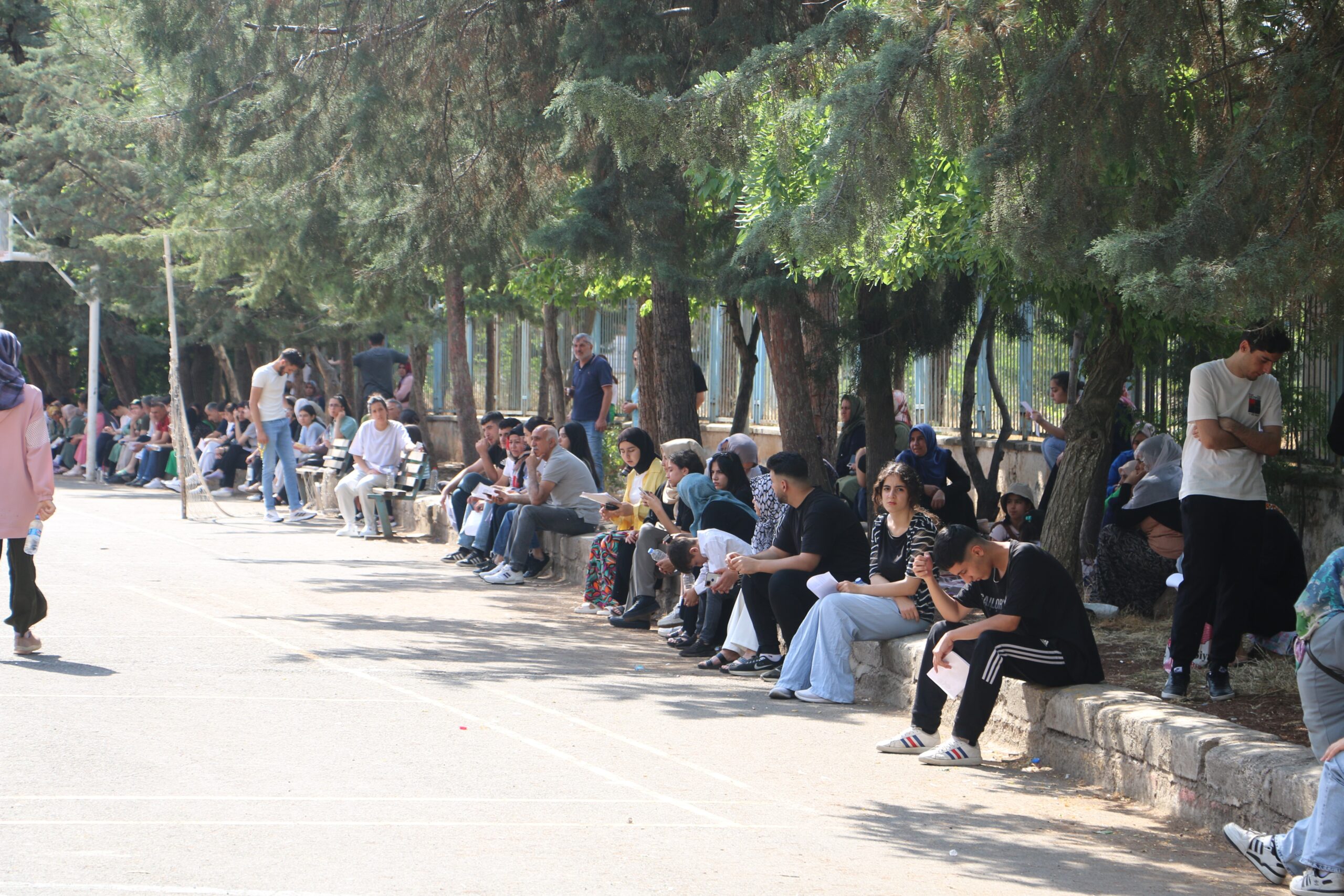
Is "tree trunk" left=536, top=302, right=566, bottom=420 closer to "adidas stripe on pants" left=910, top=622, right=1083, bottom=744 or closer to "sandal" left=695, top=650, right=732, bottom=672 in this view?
"sandal" left=695, top=650, right=732, bottom=672

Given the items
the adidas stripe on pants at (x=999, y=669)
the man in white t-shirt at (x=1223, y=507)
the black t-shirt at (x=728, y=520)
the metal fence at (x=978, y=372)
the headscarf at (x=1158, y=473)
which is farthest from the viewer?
the metal fence at (x=978, y=372)

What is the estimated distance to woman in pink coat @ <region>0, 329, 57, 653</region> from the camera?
8.19m

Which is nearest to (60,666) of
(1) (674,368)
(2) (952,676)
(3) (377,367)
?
(2) (952,676)

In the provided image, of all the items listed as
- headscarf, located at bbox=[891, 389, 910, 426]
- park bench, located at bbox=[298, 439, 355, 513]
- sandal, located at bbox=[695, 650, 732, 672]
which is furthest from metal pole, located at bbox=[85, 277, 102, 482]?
sandal, located at bbox=[695, 650, 732, 672]

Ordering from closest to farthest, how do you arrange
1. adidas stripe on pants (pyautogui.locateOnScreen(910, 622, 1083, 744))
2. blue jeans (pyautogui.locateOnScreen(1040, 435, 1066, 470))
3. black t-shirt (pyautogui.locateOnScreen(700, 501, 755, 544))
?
adidas stripe on pants (pyautogui.locateOnScreen(910, 622, 1083, 744)) < black t-shirt (pyautogui.locateOnScreen(700, 501, 755, 544)) < blue jeans (pyautogui.locateOnScreen(1040, 435, 1066, 470))

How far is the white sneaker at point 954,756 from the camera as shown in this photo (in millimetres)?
6551

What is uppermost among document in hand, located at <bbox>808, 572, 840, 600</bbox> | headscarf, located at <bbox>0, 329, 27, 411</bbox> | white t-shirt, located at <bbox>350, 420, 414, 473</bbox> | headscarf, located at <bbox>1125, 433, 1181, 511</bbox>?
headscarf, located at <bbox>0, 329, 27, 411</bbox>

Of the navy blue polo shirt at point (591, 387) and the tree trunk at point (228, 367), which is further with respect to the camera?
the tree trunk at point (228, 367)

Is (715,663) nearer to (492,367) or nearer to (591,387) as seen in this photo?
(591,387)

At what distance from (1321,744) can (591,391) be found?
38.4ft

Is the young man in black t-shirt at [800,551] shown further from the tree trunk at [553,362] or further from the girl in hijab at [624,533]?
the tree trunk at [553,362]

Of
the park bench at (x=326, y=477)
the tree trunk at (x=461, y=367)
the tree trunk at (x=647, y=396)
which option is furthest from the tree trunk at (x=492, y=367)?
the tree trunk at (x=647, y=396)

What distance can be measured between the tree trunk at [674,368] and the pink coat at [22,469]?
20.7 ft

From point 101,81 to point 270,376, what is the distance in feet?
32.5
